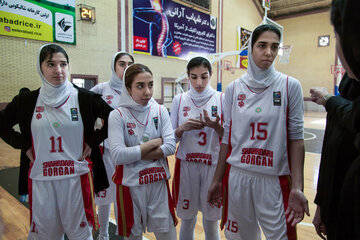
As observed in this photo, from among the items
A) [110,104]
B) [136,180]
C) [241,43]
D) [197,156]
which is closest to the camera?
[136,180]

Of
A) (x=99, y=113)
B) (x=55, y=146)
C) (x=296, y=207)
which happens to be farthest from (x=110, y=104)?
(x=296, y=207)

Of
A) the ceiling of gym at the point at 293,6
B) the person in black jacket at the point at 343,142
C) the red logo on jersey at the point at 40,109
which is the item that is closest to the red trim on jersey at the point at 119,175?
the red logo on jersey at the point at 40,109

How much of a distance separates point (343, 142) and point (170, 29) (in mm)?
11096

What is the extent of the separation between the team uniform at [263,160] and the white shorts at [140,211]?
485mm

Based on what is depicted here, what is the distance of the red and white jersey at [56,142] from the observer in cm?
176

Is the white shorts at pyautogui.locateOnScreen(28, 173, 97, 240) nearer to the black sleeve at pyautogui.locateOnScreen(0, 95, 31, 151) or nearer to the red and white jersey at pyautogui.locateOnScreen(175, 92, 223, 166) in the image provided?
the black sleeve at pyautogui.locateOnScreen(0, 95, 31, 151)

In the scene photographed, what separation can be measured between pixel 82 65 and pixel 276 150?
26.5ft

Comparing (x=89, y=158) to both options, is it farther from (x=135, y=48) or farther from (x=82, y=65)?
(x=135, y=48)

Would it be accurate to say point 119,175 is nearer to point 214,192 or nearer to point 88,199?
point 88,199

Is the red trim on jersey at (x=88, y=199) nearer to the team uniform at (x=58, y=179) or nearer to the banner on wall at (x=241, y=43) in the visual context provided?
the team uniform at (x=58, y=179)

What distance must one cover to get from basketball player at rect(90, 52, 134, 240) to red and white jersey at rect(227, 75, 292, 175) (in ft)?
5.31

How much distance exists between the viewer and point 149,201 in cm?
176

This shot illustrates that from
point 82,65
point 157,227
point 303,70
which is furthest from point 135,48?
point 303,70

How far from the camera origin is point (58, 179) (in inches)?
69.2
